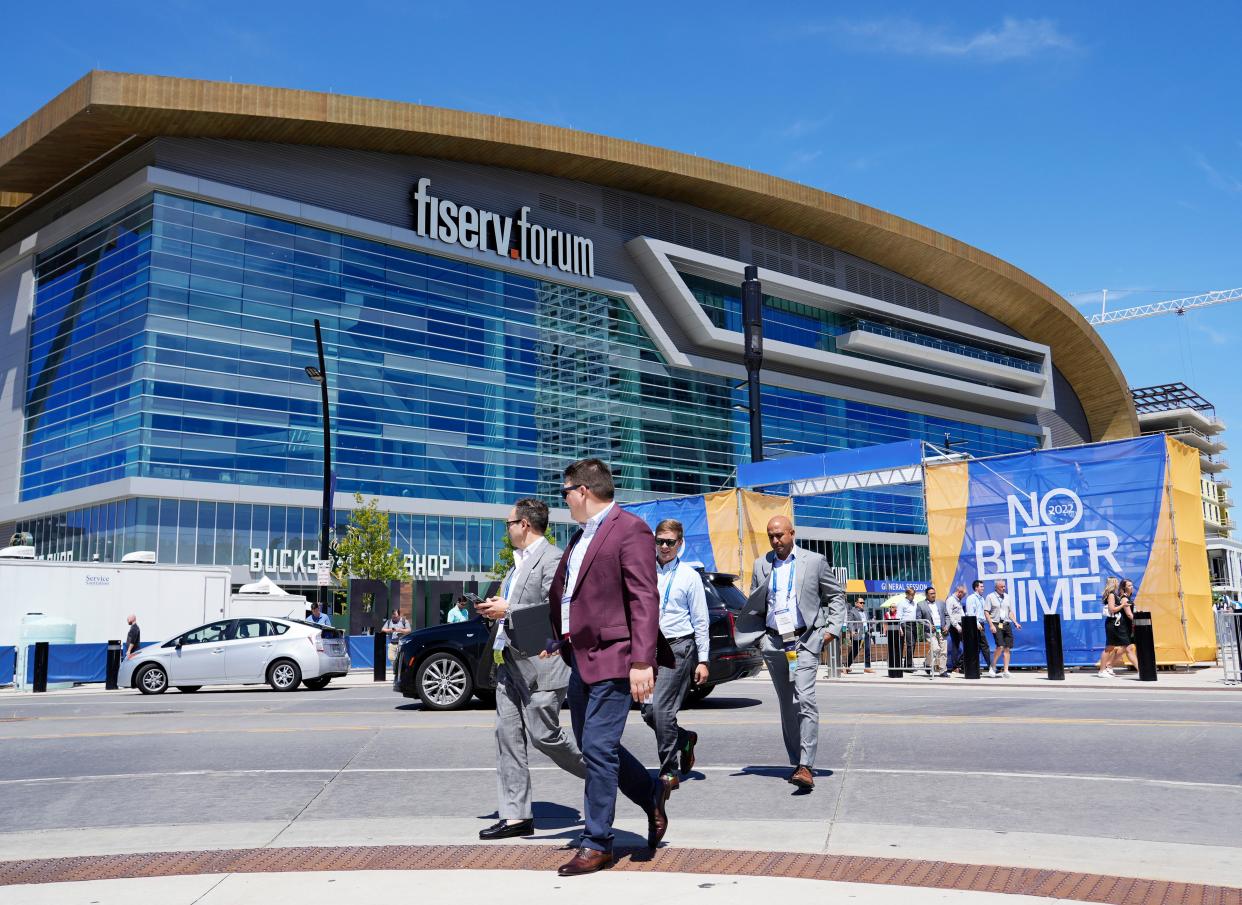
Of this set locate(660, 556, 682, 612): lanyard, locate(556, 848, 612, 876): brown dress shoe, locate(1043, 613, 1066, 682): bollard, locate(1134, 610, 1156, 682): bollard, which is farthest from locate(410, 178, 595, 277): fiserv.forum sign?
locate(556, 848, 612, 876): brown dress shoe

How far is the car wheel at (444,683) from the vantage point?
14.1 metres

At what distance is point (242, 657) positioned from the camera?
66.2 ft

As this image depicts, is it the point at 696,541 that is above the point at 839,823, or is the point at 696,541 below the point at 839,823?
above

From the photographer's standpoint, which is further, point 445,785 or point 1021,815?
point 445,785

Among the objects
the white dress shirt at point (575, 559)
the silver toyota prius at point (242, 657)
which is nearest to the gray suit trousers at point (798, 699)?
the white dress shirt at point (575, 559)

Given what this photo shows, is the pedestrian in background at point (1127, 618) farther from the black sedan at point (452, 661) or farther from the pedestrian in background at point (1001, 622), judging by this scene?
the black sedan at point (452, 661)

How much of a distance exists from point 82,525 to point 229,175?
16.2 m

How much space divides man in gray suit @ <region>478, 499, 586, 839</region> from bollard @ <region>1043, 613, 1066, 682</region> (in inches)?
561

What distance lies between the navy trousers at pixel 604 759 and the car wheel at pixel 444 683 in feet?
29.7

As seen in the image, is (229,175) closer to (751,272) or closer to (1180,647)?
(751,272)

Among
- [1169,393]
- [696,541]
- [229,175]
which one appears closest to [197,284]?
[229,175]

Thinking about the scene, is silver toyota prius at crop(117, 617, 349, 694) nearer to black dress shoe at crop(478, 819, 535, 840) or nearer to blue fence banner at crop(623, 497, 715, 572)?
blue fence banner at crop(623, 497, 715, 572)

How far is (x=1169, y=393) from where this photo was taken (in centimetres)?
13250

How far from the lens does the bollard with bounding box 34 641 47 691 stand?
22.7 m
